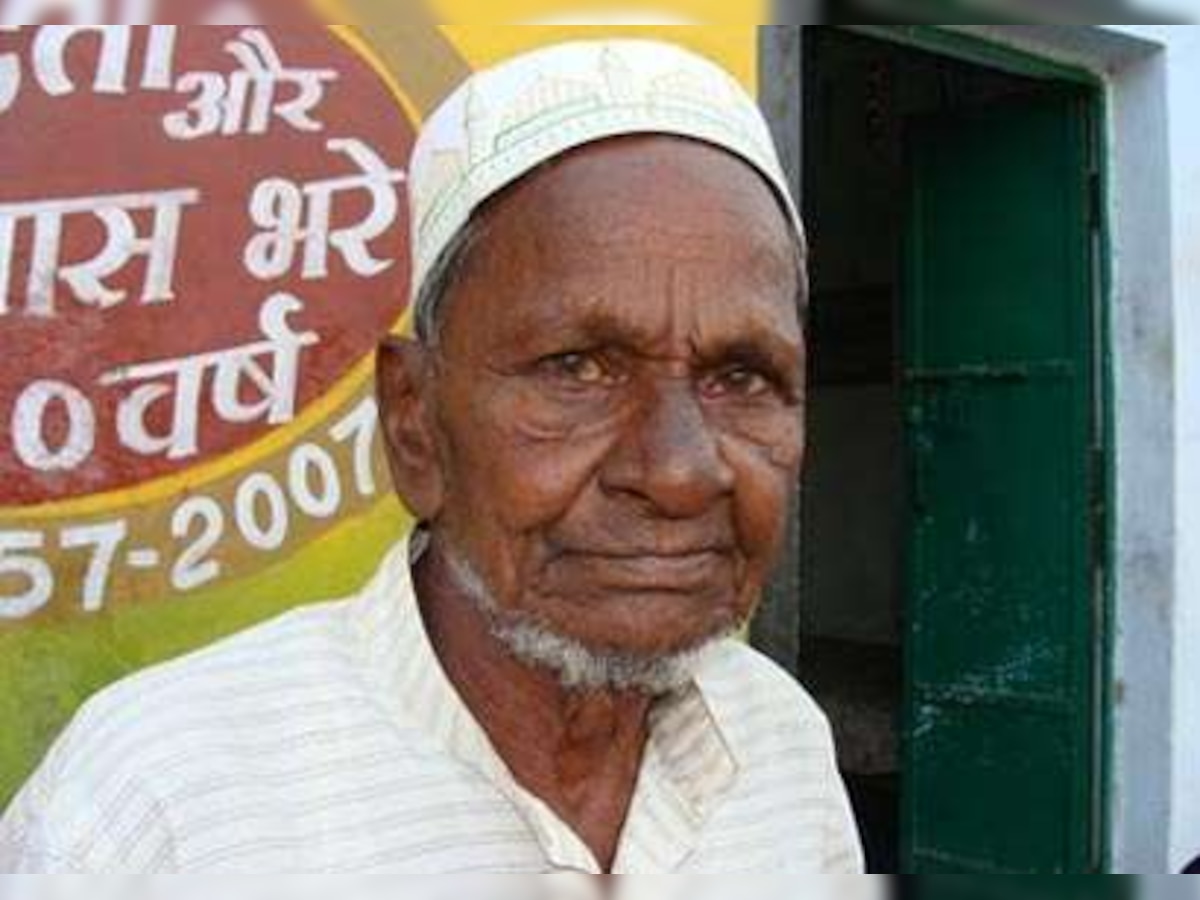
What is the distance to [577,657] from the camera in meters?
1.25

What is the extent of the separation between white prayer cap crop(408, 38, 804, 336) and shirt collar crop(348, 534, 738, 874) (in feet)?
0.93

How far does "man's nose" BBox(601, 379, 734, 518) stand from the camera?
3.85 feet

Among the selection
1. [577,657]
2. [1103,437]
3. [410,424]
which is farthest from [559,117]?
[1103,437]

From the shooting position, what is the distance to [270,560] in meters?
2.45

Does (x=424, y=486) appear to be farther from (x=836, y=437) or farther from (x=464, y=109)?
(x=836, y=437)

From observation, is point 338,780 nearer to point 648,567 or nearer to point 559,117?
point 648,567

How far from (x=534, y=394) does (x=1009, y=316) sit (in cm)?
327

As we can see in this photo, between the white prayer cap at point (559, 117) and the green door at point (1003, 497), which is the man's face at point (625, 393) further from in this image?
the green door at point (1003, 497)

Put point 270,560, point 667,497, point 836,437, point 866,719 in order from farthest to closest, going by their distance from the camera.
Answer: point 836,437, point 866,719, point 270,560, point 667,497

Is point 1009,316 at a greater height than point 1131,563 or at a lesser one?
greater

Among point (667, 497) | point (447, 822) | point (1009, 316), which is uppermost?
point (1009, 316)

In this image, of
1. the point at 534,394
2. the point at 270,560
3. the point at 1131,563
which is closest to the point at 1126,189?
the point at 1131,563

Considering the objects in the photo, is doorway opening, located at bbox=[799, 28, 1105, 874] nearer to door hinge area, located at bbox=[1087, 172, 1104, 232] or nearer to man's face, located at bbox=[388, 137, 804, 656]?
door hinge area, located at bbox=[1087, 172, 1104, 232]

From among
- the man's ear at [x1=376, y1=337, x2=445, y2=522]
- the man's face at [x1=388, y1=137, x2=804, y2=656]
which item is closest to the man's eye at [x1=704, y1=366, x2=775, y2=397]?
the man's face at [x1=388, y1=137, x2=804, y2=656]
